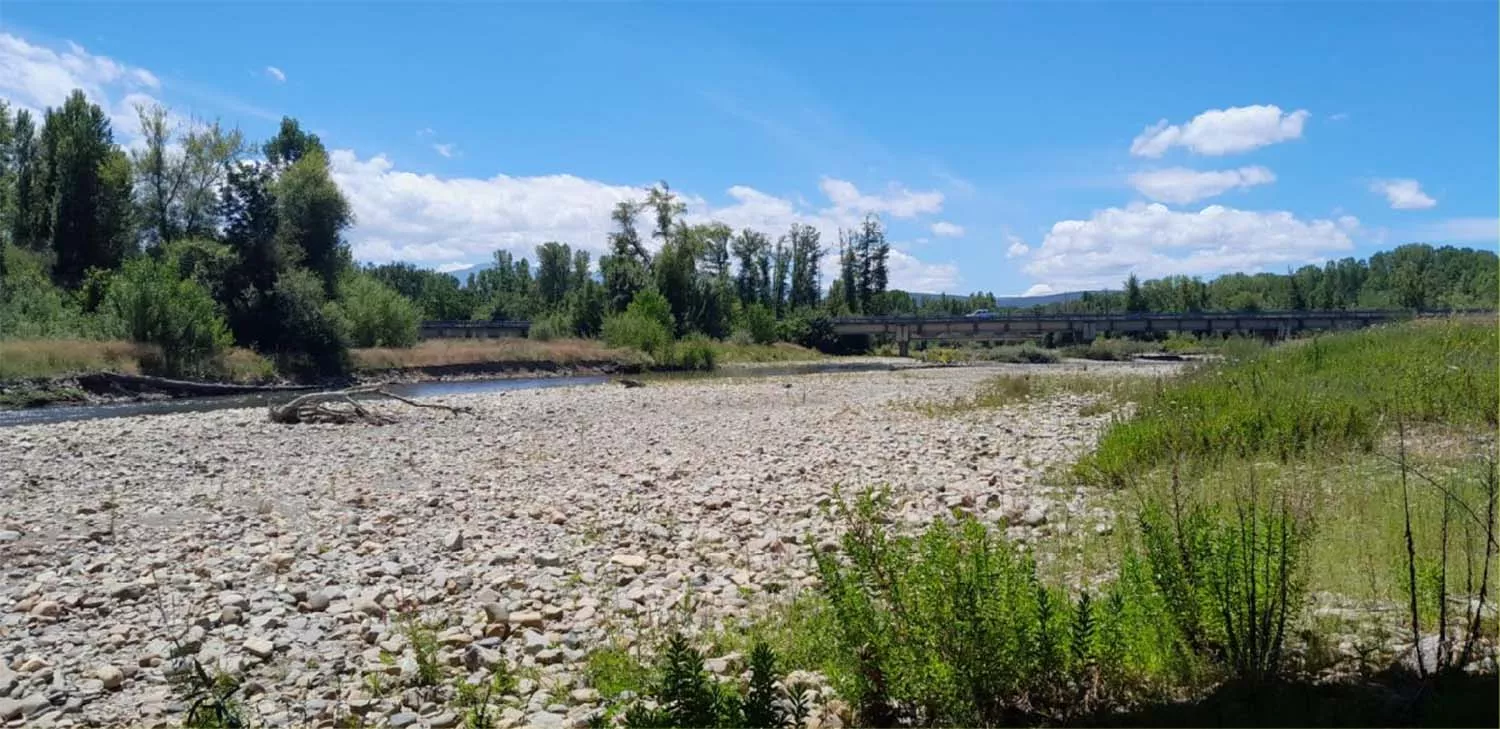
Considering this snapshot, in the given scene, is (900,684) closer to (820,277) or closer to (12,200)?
(12,200)

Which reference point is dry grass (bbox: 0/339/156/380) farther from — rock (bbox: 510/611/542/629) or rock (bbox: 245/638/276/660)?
rock (bbox: 510/611/542/629)

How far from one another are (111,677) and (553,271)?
113 meters

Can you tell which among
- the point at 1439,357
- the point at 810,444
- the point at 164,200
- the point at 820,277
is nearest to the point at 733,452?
the point at 810,444

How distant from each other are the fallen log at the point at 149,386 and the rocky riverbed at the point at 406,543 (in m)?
17.4

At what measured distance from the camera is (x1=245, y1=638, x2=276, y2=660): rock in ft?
19.4

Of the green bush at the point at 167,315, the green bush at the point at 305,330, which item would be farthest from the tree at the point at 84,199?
the green bush at the point at 167,315

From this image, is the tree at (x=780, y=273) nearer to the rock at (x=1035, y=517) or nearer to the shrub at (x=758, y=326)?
the shrub at (x=758, y=326)

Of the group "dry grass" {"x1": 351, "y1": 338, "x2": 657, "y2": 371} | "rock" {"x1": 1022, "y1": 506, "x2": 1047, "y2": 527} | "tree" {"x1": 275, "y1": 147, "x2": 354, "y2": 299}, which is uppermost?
"tree" {"x1": 275, "y1": 147, "x2": 354, "y2": 299}

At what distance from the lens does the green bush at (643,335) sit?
6125 centimetres

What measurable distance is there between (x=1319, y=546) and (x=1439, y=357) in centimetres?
1171

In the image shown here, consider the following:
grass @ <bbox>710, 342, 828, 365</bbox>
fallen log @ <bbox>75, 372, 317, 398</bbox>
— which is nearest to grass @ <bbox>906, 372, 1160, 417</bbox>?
fallen log @ <bbox>75, 372, 317, 398</bbox>

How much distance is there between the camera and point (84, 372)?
109ft

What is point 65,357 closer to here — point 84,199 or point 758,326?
point 84,199

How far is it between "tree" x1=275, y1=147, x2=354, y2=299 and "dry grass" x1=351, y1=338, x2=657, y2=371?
5.97 m
